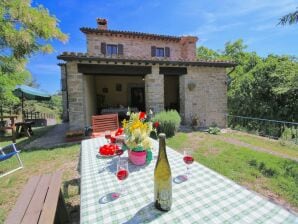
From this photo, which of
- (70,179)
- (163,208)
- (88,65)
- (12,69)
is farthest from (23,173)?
(12,69)

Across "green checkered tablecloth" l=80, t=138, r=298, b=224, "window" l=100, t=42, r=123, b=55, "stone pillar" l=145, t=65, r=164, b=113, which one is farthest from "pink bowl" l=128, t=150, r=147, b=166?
"window" l=100, t=42, r=123, b=55

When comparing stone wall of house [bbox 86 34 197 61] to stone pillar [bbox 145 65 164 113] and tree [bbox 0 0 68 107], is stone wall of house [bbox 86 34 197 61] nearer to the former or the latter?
stone pillar [bbox 145 65 164 113]

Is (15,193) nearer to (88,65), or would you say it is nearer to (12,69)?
(88,65)

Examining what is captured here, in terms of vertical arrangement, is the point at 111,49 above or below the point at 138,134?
above

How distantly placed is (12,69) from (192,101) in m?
7.77

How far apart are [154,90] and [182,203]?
24.1 ft

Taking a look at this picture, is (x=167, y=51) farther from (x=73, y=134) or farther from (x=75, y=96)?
(x=73, y=134)

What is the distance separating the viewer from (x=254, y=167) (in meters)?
3.94

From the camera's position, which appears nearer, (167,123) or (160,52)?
(167,123)

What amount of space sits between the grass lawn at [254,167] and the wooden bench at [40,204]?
2.95 metres

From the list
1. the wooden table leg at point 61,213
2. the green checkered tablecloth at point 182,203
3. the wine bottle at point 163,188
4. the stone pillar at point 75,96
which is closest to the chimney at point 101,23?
the stone pillar at point 75,96

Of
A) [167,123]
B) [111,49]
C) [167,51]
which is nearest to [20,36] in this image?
[167,123]

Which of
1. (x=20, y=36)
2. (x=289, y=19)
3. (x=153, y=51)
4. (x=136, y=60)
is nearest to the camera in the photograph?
(x=289, y=19)

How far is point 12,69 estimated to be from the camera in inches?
285
